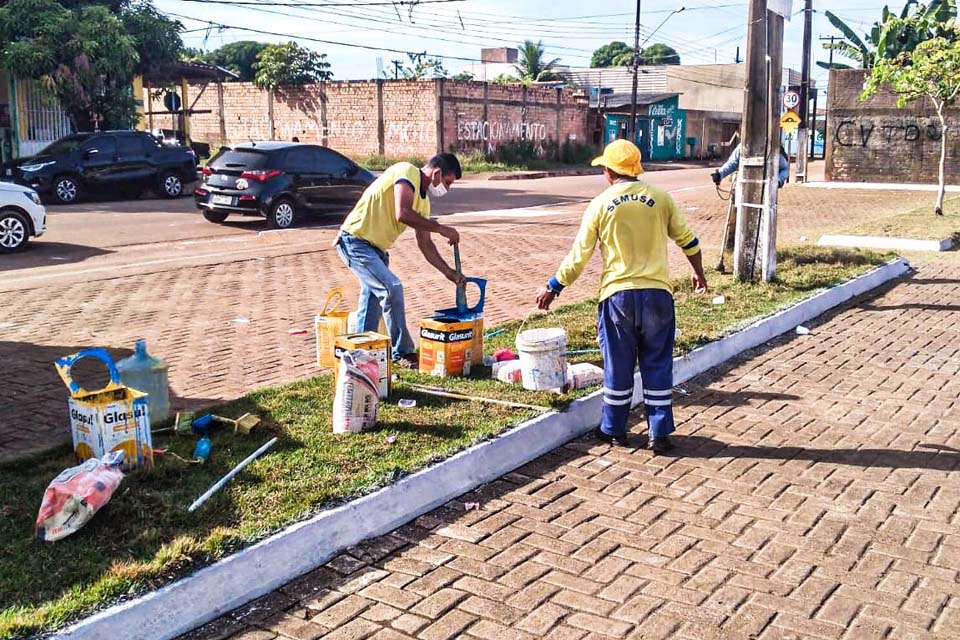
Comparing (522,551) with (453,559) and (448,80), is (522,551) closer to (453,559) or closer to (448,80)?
(453,559)

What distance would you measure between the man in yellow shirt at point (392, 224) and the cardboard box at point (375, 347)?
0.85 metres

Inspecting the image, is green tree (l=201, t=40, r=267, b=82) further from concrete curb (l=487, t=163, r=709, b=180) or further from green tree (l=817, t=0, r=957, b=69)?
green tree (l=817, t=0, r=957, b=69)

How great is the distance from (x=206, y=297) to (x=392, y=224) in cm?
412

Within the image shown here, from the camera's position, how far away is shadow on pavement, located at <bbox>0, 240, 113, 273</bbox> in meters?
13.1

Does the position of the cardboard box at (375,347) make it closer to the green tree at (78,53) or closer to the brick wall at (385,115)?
the green tree at (78,53)

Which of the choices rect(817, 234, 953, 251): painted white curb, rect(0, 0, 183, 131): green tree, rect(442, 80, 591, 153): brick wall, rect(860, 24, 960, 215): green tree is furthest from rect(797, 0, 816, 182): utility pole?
rect(0, 0, 183, 131): green tree

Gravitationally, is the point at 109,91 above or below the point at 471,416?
above

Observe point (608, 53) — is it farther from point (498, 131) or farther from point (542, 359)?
point (542, 359)

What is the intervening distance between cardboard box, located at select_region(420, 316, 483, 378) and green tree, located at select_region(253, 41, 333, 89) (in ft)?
135

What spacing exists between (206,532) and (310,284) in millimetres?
7197

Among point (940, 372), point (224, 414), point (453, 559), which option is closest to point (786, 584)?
point (453, 559)

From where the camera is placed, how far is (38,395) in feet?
21.3

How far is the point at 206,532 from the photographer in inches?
165

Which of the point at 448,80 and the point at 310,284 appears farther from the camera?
the point at 448,80
